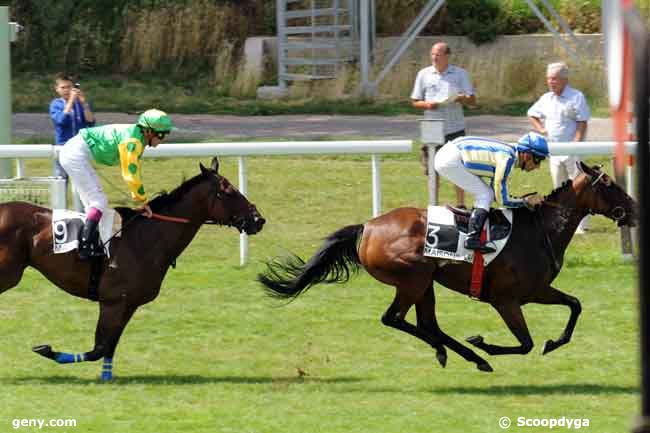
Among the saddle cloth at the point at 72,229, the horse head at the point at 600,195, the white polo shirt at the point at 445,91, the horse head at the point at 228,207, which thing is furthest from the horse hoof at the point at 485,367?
the white polo shirt at the point at 445,91

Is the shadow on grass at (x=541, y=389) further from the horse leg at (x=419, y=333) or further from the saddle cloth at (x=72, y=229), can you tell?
the saddle cloth at (x=72, y=229)

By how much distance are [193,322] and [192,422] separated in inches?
90.7

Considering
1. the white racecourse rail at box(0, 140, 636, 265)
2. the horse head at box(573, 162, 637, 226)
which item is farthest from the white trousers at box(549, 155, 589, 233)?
the horse head at box(573, 162, 637, 226)

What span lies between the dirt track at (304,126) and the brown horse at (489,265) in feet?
21.1

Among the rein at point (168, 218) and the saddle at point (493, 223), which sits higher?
the rein at point (168, 218)

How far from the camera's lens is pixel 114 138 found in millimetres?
6277

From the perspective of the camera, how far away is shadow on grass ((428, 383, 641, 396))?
595 cm

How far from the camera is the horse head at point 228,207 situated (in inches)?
252

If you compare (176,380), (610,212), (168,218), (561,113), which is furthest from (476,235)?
(561,113)

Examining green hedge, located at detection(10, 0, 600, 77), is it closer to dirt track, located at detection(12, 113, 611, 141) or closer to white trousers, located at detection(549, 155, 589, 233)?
dirt track, located at detection(12, 113, 611, 141)

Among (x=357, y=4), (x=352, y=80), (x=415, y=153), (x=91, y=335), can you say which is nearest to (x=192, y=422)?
(x=91, y=335)

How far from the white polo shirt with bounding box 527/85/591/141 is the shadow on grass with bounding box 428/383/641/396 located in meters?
3.66

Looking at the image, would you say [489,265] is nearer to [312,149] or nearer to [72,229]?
[72,229]

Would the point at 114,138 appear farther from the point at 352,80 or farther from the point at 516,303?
the point at 352,80
